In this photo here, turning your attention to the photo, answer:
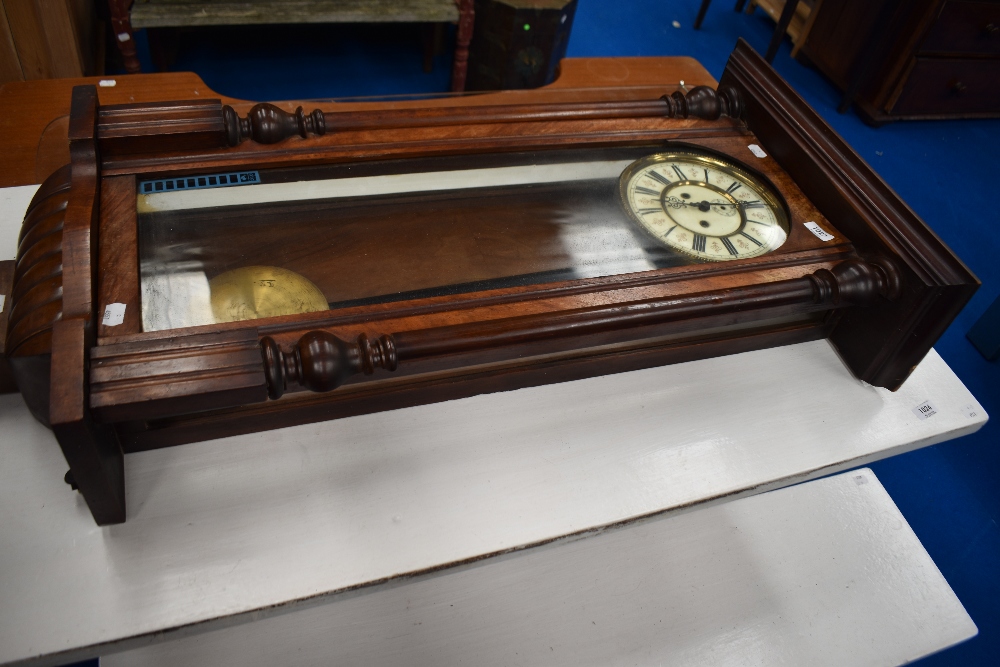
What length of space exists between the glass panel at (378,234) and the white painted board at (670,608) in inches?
23.9

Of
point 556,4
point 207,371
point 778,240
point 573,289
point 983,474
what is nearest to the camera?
point 207,371

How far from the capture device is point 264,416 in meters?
1.38

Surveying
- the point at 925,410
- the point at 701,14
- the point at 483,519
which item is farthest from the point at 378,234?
the point at 701,14

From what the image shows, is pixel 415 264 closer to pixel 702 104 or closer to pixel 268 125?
pixel 268 125

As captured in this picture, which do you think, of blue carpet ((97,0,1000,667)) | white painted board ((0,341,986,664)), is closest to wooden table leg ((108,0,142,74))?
blue carpet ((97,0,1000,667))

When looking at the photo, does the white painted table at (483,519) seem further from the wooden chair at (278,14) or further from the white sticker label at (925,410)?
the wooden chair at (278,14)

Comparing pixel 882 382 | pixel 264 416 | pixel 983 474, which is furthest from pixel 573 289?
pixel 983 474

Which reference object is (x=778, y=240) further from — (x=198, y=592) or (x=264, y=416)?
(x=198, y=592)

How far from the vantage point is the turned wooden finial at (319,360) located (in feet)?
3.75

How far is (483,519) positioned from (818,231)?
921mm

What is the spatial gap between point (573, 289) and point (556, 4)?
2.12 m

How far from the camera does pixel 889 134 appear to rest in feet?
11.9

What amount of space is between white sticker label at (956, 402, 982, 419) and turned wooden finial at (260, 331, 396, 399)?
1297 millimetres

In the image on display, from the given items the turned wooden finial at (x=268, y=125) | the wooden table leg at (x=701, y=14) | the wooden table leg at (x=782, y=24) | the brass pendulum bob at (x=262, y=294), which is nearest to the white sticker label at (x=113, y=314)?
the brass pendulum bob at (x=262, y=294)
